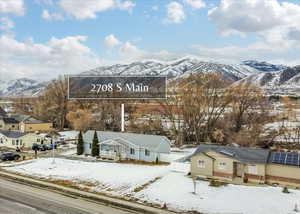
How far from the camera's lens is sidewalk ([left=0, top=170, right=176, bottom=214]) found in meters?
19.2

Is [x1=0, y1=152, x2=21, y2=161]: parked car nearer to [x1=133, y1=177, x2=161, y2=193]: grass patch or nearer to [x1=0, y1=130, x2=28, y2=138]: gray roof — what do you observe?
[x1=0, y1=130, x2=28, y2=138]: gray roof

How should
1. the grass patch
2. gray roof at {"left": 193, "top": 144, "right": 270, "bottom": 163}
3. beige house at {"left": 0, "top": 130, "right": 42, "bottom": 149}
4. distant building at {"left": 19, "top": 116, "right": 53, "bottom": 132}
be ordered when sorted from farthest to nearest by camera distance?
distant building at {"left": 19, "top": 116, "right": 53, "bottom": 132}, beige house at {"left": 0, "top": 130, "right": 42, "bottom": 149}, gray roof at {"left": 193, "top": 144, "right": 270, "bottom": 163}, the grass patch

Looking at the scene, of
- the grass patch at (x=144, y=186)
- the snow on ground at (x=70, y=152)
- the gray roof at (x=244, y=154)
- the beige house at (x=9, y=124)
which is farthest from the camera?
the beige house at (x=9, y=124)

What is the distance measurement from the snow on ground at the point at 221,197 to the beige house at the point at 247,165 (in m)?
1.78

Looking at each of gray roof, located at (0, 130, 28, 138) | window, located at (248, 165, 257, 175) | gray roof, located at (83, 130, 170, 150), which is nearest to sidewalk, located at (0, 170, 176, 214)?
window, located at (248, 165, 257, 175)

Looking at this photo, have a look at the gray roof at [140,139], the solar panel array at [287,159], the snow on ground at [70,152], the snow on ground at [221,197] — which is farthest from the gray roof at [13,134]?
the solar panel array at [287,159]

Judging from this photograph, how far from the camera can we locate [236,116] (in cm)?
5634

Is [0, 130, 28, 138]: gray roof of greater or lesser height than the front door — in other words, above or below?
above

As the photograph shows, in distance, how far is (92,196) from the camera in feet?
71.9

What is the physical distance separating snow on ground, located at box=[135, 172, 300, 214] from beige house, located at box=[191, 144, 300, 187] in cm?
178

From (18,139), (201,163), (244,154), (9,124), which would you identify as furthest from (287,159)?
(9,124)

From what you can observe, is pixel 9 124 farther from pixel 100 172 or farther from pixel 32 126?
pixel 100 172

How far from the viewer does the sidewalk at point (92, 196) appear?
19172 mm

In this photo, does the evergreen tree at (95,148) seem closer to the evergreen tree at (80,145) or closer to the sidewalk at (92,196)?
the evergreen tree at (80,145)
